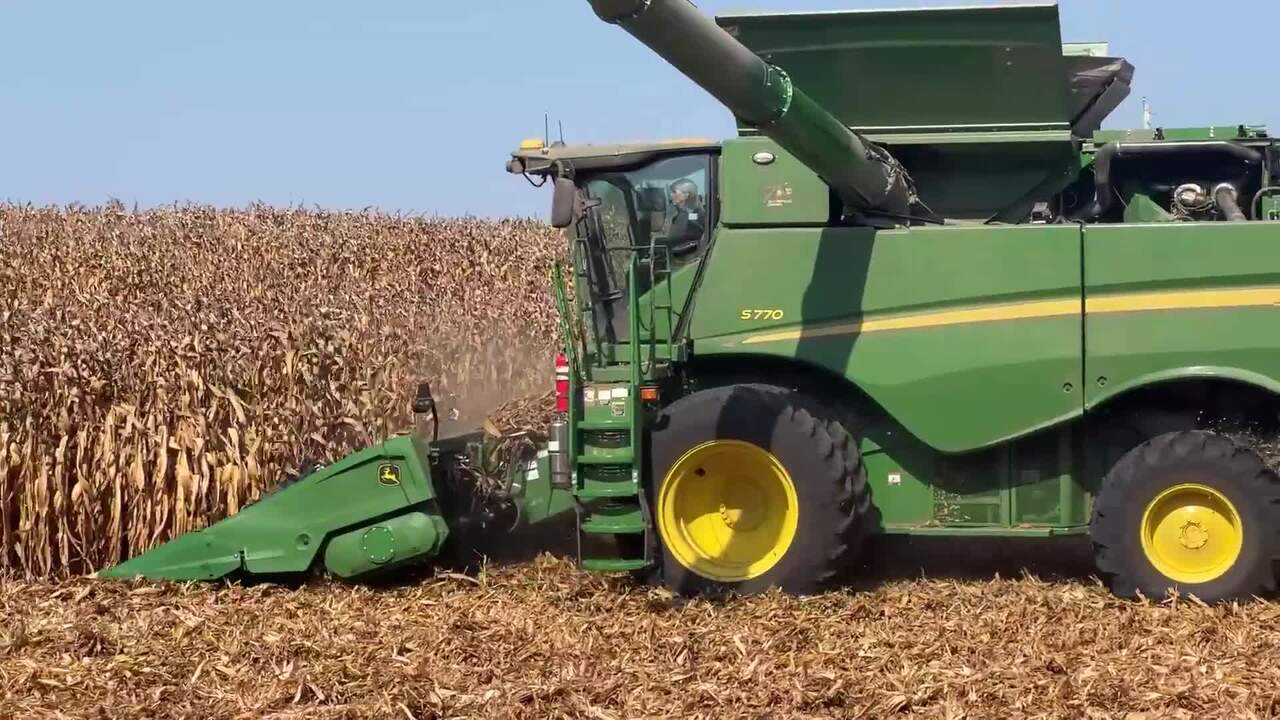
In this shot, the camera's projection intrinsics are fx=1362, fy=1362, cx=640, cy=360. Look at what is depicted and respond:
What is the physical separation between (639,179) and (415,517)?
79.7 inches

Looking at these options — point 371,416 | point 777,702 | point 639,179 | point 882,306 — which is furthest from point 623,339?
point 777,702

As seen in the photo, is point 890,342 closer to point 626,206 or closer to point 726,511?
point 726,511

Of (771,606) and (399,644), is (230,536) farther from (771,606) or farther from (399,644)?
(771,606)

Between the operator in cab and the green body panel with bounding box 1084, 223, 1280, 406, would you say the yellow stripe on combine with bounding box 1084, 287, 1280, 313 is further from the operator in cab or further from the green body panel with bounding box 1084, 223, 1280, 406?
the operator in cab

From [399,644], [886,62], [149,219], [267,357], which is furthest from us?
[149,219]

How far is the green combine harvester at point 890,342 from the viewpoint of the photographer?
6.15 m

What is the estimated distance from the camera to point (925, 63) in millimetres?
6707

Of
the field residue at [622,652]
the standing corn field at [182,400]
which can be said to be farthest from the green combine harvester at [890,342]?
the standing corn field at [182,400]

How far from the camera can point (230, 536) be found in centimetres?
680

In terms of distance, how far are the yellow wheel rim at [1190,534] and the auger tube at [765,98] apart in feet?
6.06

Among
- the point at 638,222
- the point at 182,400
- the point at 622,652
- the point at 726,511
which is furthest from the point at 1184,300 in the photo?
the point at 182,400

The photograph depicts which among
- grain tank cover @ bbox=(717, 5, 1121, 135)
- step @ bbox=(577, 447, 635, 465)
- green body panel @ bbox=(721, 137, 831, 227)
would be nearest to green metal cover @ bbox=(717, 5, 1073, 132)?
A: grain tank cover @ bbox=(717, 5, 1121, 135)

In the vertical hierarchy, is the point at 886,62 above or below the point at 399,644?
above

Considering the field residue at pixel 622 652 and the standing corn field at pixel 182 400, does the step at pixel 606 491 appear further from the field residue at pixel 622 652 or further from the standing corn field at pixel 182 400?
the standing corn field at pixel 182 400
